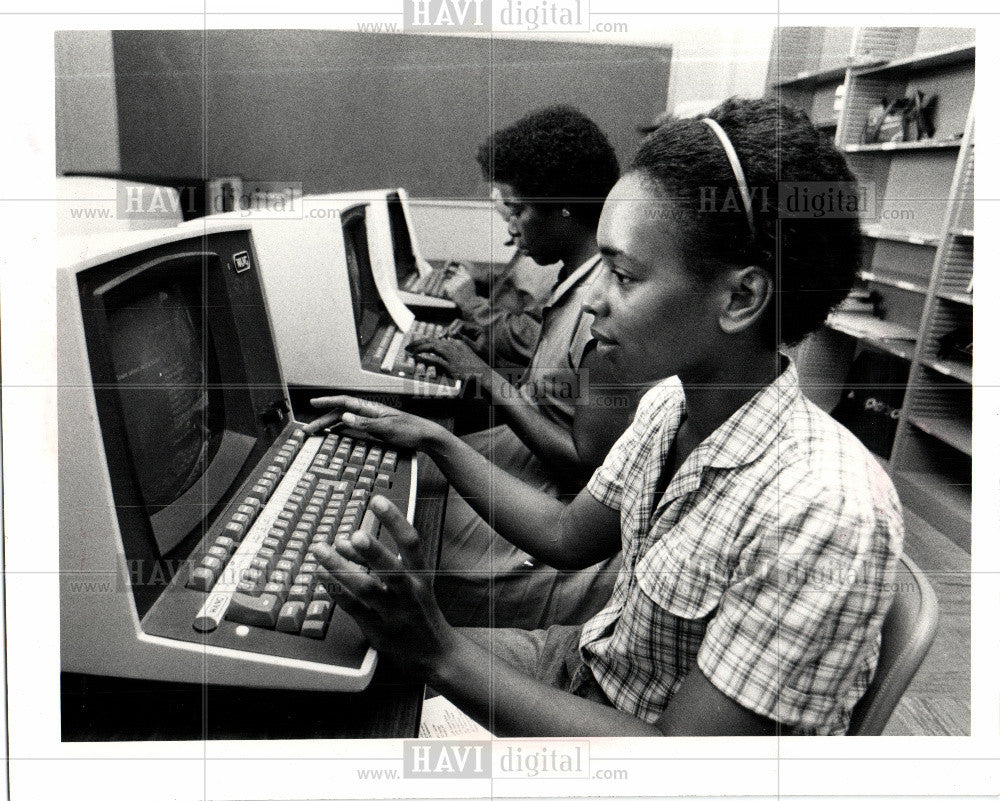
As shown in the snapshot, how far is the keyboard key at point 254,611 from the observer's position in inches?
26.7

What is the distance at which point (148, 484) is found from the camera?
2.63ft

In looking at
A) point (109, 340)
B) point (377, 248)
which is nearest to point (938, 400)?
point (109, 340)

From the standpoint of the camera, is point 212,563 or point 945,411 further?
point 945,411

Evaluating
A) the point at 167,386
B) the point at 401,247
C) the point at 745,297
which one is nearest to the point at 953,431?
the point at 745,297

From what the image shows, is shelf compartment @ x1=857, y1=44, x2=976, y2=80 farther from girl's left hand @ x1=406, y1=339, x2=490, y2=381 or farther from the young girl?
girl's left hand @ x1=406, y1=339, x2=490, y2=381

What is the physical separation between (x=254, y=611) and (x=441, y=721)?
1.25 feet

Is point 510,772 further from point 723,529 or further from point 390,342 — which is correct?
point 390,342

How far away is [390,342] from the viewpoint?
1597 millimetres

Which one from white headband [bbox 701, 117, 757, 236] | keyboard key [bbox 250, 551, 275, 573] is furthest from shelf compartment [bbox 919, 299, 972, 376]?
keyboard key [bbox 250, 551, 275, 573]

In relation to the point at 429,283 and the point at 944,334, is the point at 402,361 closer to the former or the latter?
the point at 429,283

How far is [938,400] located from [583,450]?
0.54 metres

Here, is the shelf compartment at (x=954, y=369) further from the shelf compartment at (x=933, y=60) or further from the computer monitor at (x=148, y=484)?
the computer monitor at (x=148, y=484)

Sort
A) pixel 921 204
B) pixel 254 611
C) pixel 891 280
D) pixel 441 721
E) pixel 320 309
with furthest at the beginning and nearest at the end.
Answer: pixel 891 280, pixel 921 204, pixel 320 309, pixel 441 721, pixel 254 611

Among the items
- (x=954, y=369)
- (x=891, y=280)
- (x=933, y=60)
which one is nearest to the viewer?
(x=954, y=369)
